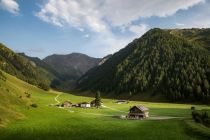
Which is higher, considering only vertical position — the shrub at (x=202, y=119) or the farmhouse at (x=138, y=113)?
the farmhouse at (x=138, y=113)

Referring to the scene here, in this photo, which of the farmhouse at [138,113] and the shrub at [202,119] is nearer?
the shrub at [202,119]

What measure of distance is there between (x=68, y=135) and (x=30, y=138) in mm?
9680

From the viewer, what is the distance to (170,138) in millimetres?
71750

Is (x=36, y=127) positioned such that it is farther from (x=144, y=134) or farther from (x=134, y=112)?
(x=134, y=112)

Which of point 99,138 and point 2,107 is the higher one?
point 2,107

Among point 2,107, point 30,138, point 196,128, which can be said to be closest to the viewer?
point 30,138

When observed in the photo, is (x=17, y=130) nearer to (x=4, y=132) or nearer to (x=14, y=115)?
(x=4, y=132)

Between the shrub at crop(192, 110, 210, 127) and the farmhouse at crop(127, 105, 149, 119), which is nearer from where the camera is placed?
the shrub at crop(192, 110, 210, 127)

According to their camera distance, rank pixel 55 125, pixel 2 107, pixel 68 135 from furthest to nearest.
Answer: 1. pixel 2 107
2. pixel 55 125
3. pixel 68 135

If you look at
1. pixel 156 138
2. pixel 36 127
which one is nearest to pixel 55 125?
pixel 36 127

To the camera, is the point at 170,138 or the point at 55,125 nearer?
the point at 170,138

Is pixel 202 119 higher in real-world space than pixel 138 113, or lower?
lower

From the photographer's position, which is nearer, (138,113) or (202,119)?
(202,119)

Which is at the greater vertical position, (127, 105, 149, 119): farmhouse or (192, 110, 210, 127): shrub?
(127, 105, 149, 119): farmhouse
